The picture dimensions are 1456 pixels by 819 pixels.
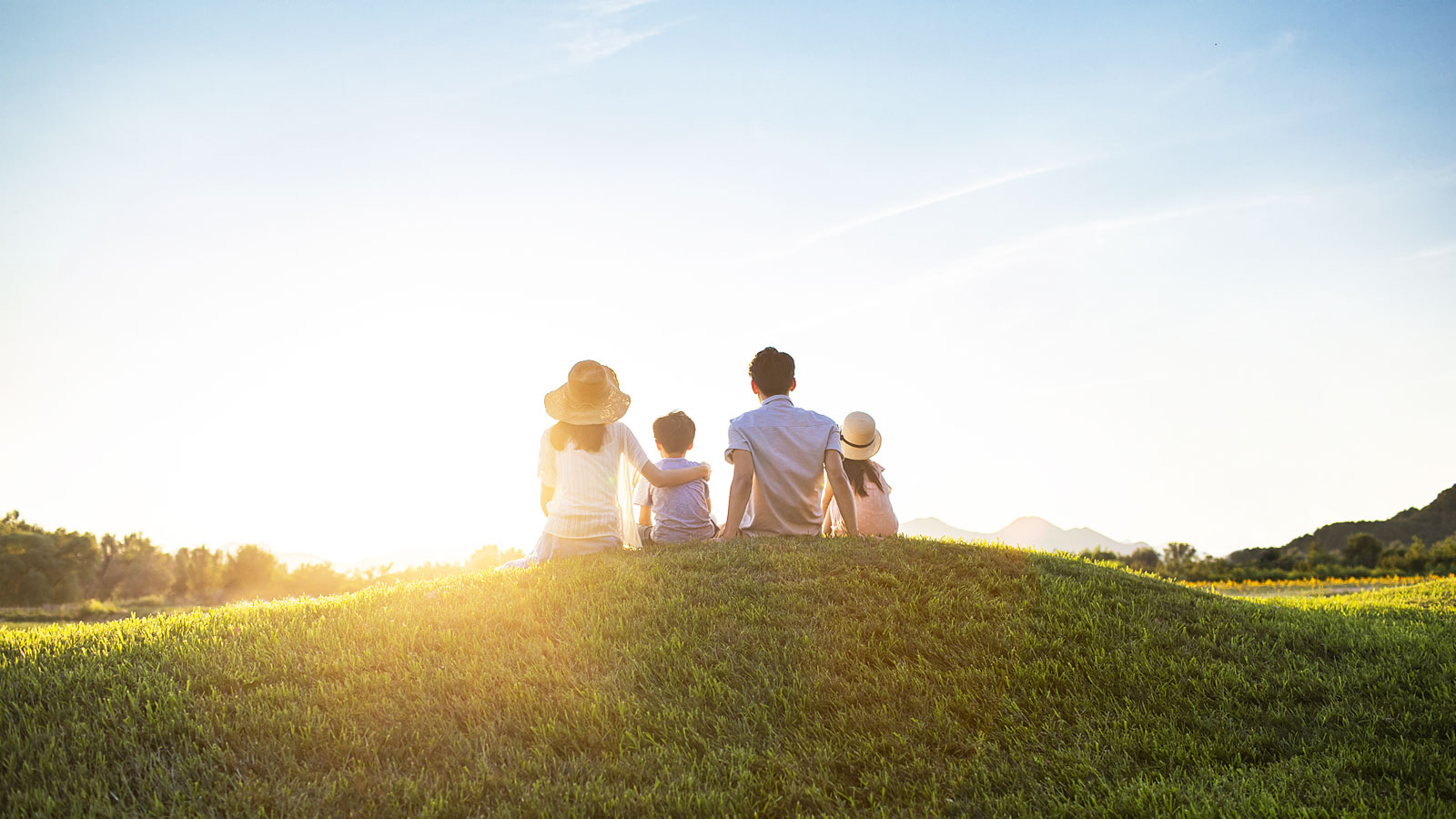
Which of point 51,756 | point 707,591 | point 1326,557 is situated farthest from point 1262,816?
point 1326,557

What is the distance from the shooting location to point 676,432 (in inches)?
371

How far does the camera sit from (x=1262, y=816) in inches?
176

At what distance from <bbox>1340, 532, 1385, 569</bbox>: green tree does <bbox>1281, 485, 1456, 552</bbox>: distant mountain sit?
746 cm

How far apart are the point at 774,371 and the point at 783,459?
1.07 meters

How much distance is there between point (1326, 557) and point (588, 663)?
110 feet

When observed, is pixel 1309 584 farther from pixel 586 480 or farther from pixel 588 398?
pixel 588 398

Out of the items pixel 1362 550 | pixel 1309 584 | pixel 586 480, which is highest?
pixel 586 480

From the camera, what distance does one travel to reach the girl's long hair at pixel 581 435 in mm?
8703

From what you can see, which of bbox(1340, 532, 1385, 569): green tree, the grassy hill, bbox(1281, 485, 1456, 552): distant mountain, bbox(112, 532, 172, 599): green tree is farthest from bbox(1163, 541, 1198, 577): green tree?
bbox(112, 532, 172, 599): green tree

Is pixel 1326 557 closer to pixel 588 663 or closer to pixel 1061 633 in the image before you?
pixel 1061 633

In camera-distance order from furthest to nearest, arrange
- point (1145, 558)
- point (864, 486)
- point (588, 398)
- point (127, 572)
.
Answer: point (127, 572)
point (1145, 558)
point (864, 486)
point (588, 398)

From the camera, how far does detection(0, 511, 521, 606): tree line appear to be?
3228 centimetres

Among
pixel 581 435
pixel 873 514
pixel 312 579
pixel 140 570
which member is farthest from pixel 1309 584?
pixel 140 570

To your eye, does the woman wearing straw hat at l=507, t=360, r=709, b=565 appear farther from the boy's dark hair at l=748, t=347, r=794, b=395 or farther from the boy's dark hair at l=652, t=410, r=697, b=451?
the boy's dark hair at l=748, t=347, r=794, b=395
